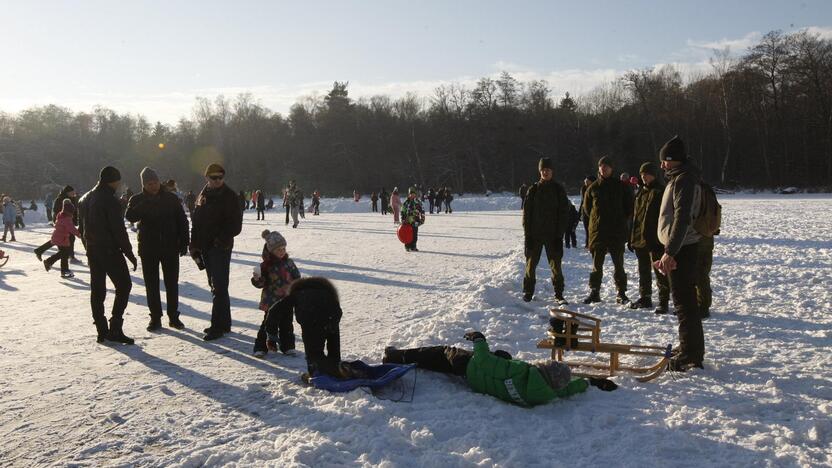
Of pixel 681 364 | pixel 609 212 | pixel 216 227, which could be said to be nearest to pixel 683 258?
pixel 681 364

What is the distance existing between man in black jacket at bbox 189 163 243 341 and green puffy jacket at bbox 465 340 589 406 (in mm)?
3165

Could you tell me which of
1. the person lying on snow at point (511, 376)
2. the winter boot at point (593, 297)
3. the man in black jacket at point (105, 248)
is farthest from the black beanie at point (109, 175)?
the winter boot at point (593, 297)

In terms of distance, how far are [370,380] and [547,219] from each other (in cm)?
426

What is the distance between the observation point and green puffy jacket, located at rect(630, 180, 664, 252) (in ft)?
22.8

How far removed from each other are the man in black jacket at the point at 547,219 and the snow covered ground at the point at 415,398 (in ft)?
2.25

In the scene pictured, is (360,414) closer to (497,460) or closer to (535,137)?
(497,460)

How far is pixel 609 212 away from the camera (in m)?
7.67

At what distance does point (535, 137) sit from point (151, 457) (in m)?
60.8

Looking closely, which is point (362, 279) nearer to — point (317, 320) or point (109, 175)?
point (109, 175)

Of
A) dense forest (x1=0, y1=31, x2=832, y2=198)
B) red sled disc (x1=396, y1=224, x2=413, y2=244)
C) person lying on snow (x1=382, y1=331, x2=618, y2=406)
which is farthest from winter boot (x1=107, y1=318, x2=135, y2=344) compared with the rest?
dense forest (x1=0, y1=31, x2=832, y2=198)

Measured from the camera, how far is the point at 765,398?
14.0 feet

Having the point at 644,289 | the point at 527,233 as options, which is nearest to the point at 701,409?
the point at 644,289

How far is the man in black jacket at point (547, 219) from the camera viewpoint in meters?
7.85

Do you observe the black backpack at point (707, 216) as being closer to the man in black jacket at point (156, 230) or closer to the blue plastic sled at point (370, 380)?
the blue plastic sled at point (370, 380)
